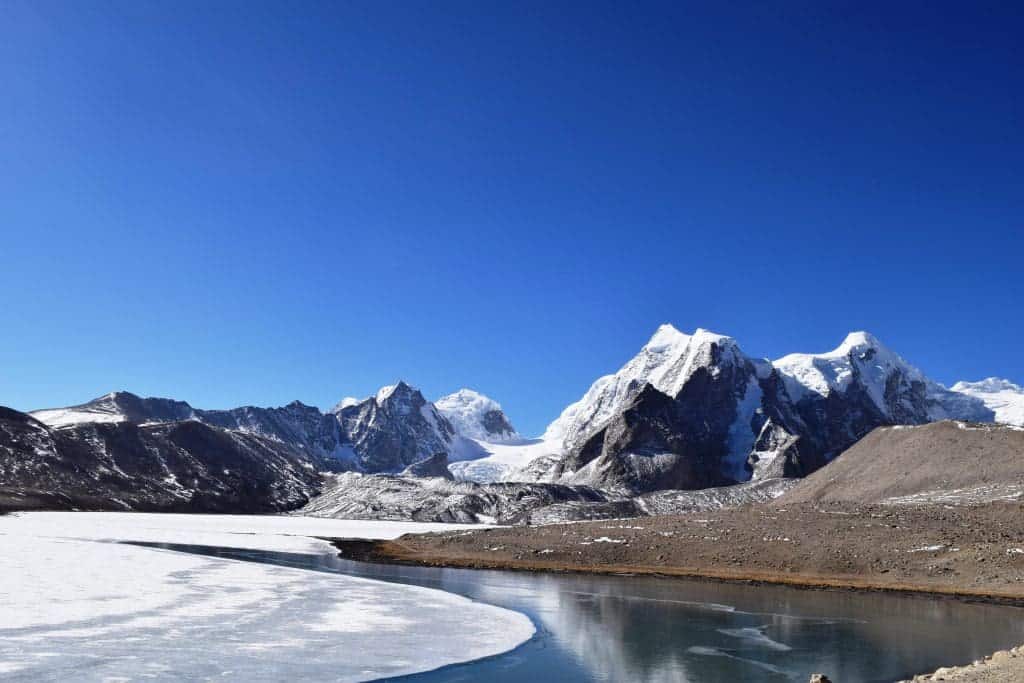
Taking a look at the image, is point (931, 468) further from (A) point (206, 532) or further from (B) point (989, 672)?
(A) point (206, 532)

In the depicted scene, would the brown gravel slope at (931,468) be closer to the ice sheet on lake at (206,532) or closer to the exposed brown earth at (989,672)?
the exposed brown earth at (989,672)

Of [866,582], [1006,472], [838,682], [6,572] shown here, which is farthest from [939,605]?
[6,572]

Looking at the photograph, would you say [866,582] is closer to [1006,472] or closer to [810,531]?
[810,531]

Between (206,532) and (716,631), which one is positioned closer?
(716,631)

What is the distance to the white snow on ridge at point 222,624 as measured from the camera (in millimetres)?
27766

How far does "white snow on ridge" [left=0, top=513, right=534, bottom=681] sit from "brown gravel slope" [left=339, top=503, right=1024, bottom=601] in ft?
104

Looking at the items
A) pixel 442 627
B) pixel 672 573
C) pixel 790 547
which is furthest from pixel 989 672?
pixel 790 547

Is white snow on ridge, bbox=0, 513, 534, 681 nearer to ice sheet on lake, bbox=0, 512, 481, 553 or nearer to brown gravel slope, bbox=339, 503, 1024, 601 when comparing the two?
brown gravel slope, bbox=339, 503, 1024, 601

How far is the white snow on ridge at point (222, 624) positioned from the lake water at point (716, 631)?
295 centimetres

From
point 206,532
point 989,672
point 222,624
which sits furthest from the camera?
point 206,532

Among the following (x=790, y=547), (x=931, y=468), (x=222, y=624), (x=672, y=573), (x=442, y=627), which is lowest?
(x=442, y=627)

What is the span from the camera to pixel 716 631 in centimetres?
4272

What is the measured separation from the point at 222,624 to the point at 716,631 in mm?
25060

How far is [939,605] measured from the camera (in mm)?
57406
